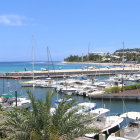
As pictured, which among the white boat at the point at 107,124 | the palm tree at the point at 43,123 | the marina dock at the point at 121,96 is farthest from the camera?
the marina dock at the point at 121,96

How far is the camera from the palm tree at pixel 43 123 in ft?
34.9

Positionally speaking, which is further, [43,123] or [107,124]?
[107,124]

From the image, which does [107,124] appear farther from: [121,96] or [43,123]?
[121,96]

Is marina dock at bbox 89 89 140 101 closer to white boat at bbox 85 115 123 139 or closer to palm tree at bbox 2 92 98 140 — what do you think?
white boat at bbox 85 115 123 139

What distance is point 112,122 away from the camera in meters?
25.2

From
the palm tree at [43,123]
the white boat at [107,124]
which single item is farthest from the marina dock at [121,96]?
the palm tree at [43,123]

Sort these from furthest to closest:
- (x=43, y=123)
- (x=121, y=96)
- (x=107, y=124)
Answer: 1. (x=121, y=96)
2. (x=107, y=124)
3. (x=43, y=123)

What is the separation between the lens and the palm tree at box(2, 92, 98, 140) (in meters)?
10.6

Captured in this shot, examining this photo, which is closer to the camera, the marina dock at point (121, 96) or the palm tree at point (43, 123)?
the palm tree at point (43, 123)

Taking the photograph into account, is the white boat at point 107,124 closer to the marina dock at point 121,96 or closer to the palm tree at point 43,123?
the palm tree at point 43,123

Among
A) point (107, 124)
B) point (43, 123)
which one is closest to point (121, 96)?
point (107, 124)

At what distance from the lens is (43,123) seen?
10789 millimetres

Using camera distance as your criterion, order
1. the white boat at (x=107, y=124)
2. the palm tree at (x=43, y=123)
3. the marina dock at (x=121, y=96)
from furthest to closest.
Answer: the marina dock at (x=121, y=96) → the white boat at (x=107, y=124) → the palm tree at (x=43, y=123)

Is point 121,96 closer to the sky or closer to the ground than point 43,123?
closer to the ground
